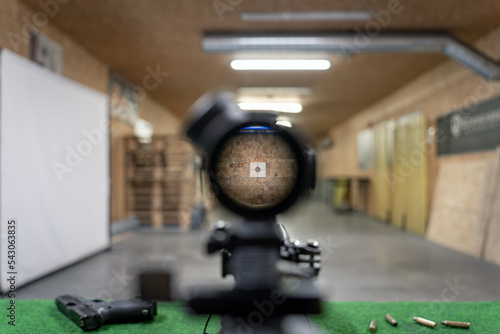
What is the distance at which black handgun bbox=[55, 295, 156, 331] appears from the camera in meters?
1.85

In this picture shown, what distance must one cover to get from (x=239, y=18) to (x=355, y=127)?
7391 mm

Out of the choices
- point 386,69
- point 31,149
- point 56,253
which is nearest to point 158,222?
point 56,253

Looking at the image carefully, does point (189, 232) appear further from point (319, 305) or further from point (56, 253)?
point (319, 305)

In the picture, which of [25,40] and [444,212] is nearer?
[25,40]

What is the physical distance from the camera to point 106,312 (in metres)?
1.90

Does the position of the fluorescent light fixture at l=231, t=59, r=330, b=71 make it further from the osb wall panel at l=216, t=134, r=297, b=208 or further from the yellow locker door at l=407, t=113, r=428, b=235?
the osb wall panel at l=216, t=134, r=297, b=208

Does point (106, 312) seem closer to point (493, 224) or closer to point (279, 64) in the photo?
point (493, 224)

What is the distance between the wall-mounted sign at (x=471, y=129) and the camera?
414 centimetres

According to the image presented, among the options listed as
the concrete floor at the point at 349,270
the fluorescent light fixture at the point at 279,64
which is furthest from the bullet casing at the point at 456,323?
the fluorescent light fixture at the point at 279,64

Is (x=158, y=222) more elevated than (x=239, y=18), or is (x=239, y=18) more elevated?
(x=239, y=18)

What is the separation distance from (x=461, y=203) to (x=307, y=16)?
297 cm

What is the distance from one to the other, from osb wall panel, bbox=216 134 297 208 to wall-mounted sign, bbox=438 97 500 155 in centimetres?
406

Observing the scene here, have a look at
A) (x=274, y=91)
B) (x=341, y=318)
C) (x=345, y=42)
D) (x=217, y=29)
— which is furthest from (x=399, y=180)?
(x=341, y=318)

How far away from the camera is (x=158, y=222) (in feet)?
21.2
